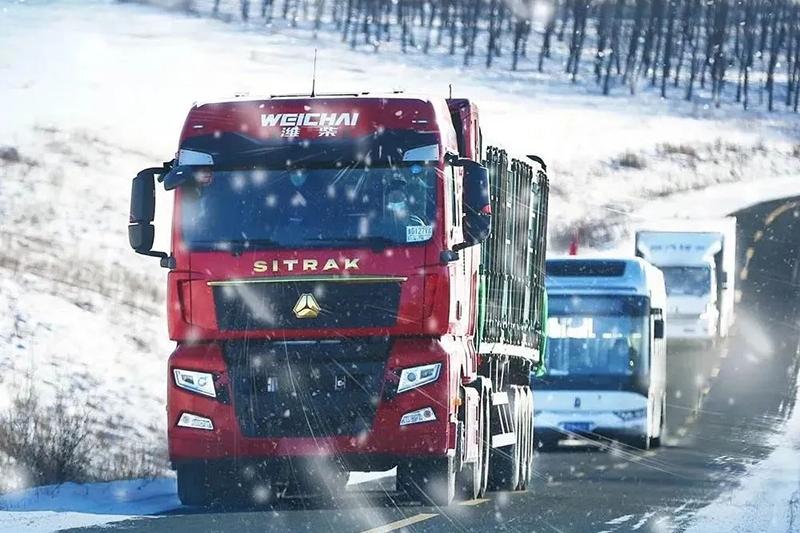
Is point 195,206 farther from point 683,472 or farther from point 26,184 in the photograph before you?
Result: point 26,184

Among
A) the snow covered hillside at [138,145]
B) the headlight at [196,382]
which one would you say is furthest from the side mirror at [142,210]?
the snow covered hillside at [138,145]

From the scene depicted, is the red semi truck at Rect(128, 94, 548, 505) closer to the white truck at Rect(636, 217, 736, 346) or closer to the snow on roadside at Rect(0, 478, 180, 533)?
the snow on roadside at Rect(0, 478, 180, 533)

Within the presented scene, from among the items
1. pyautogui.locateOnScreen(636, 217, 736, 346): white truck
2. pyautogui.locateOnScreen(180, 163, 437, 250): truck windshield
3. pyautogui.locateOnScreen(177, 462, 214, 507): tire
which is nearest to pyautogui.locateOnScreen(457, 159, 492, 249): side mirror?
pyautogui.locateOnScreen(180, 163, 437, 250): truck windshield

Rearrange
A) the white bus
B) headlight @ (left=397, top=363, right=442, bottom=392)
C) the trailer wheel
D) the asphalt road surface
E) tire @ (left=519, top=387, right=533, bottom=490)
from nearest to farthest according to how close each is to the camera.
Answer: the asphalt road surface → headlight @ (left=397, top=363, right=442, bottom=392) → the trailer wheel → tire @ (left=519, top=387, right=533, bottom=490) → the white bus

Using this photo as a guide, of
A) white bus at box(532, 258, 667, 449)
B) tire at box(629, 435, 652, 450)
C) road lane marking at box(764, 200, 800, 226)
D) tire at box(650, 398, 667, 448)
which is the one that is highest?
white bus at box(532, 258, 667, 449)

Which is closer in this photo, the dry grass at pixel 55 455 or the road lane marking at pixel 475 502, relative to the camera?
the road lane marking at pixel 475 502

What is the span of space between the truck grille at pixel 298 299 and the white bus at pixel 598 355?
41.2ft

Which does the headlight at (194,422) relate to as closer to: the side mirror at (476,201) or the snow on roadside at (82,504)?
the snow on roadside at (82,504)

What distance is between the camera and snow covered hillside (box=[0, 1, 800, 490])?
28328 mm

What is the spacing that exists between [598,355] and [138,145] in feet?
123

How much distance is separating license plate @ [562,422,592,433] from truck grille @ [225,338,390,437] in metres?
12.6

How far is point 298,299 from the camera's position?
1458cm

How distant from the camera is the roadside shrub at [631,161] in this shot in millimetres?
97562

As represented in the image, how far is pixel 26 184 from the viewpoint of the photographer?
4681 centimetres
